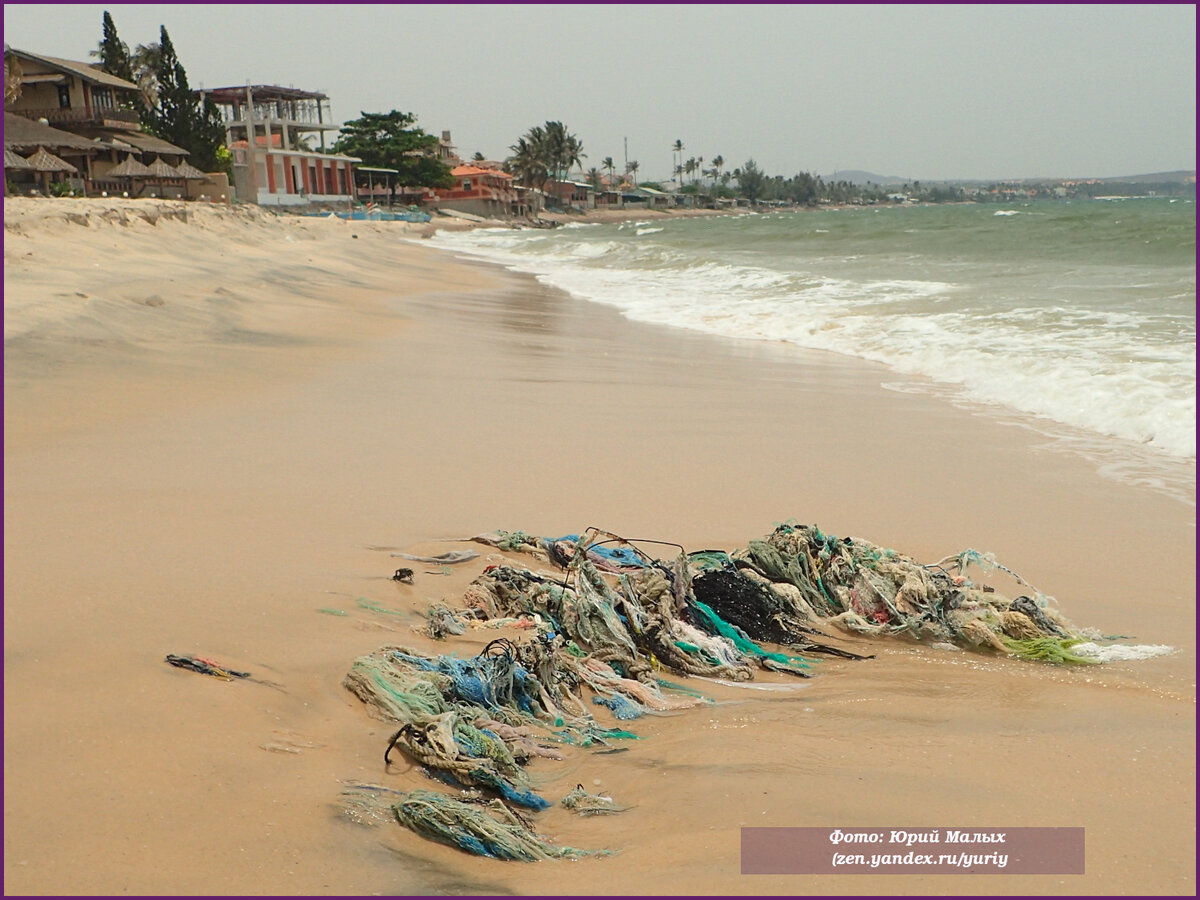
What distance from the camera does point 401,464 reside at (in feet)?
17.6

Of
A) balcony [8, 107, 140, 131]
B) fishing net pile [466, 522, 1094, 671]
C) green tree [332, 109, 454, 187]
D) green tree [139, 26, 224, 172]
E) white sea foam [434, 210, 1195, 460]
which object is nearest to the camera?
fishing net pile [466, 522, 1094, 671]

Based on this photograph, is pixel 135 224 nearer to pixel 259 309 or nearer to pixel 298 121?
pixel 259 309

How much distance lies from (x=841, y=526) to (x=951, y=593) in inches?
47.2

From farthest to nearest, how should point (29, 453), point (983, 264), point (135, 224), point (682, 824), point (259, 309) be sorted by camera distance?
1. point (983, 264)
2. point (135, 224)
3. point (259, 309)
4. point (29, 453)
5. point (682, 824)

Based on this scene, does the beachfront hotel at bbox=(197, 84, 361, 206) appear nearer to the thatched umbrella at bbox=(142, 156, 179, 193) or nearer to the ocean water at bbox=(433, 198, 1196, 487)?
the thatched umbrella at bbox=(142, 156, 179, 193)

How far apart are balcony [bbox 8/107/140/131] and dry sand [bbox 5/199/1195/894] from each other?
38.9 metres

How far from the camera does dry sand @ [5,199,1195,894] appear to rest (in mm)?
2002

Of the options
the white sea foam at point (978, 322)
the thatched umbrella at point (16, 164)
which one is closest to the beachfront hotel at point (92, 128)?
the thatched umbrella at point (16, 164)

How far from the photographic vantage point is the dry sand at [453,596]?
6.57ft

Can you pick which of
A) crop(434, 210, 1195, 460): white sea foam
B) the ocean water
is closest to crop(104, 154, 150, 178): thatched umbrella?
the ocean water

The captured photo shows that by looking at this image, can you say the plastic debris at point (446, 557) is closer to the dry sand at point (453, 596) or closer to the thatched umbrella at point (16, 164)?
the dry sand at point (453, 596)

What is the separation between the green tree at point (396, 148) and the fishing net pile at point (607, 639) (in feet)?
Result: 256

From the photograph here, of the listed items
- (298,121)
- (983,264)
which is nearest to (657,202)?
(298,121)

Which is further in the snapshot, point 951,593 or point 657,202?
point 657,202
